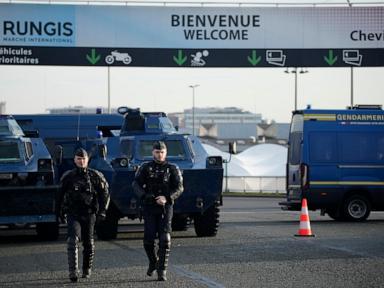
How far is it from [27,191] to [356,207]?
8870 millimetres

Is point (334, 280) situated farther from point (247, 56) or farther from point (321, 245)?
point (247, 56)

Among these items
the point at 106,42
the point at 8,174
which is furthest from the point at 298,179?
the point at 106,42

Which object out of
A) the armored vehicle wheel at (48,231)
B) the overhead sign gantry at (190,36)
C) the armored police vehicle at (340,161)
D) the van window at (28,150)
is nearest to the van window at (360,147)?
the armored police vehicle at (340,161)

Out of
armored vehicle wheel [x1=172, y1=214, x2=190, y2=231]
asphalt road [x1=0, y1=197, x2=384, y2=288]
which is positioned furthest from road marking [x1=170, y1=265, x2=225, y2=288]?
armored vehicle wheel [x1=172, y1=214, x2=190, y2=231]

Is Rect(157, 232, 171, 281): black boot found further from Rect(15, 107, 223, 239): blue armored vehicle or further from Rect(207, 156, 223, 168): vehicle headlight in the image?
Rect(207, 156, 223, 168): vehicle headlight

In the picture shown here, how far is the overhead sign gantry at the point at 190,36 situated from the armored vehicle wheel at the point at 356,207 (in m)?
12.4

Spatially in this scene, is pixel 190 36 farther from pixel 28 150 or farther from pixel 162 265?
pixel 162 265

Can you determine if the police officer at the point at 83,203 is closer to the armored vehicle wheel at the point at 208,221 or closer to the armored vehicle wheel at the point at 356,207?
the armored vehicle wheel at the point at 208,221

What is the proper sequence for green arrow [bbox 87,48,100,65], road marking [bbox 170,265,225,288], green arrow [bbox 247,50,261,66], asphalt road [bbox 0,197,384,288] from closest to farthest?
road marking [bbox 170,265,225,288], asphalt road [bbox 0,197,384,288], green arrow [bbox 87,48,100,65], green arrow [bbox 247,50,261,66]

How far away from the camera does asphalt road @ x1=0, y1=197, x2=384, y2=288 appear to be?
11.3m

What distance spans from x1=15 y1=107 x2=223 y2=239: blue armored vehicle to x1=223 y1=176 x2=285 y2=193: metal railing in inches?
1242

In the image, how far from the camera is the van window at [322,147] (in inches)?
857

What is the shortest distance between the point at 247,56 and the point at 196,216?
16360 millimetres

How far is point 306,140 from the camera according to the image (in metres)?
21.7
